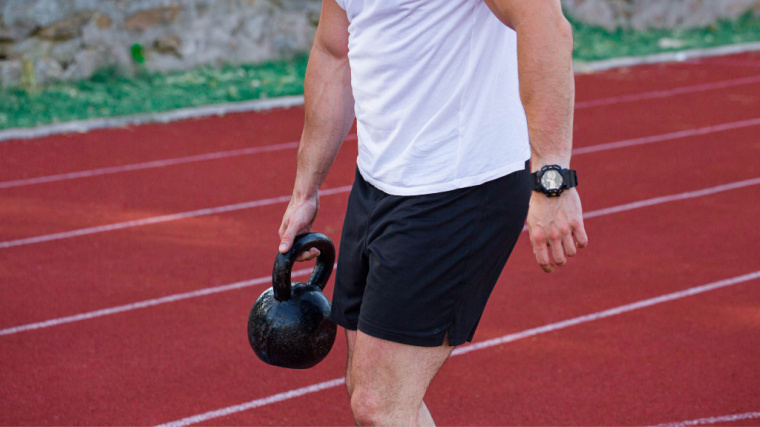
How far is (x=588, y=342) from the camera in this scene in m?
3.84

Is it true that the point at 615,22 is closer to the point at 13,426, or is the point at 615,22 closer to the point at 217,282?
the point at 217,282

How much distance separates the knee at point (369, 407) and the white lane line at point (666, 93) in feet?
25.7

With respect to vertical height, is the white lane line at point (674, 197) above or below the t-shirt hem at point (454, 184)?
below

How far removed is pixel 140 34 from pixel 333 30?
919 centimetres

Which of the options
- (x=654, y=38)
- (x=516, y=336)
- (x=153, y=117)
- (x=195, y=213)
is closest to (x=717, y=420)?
(x=516, y=336)

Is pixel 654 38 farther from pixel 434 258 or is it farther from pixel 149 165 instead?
pixel 434 258

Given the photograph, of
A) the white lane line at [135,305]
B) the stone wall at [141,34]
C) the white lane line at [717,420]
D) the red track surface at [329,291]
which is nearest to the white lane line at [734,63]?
the red track surface at [329,291]

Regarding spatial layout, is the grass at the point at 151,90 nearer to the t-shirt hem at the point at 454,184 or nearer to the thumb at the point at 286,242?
→ the thumb at the point at 286,242

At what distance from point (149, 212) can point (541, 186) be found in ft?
15.3

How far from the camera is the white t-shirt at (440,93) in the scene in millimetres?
1950

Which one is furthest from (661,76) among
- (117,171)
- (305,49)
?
(117,171)

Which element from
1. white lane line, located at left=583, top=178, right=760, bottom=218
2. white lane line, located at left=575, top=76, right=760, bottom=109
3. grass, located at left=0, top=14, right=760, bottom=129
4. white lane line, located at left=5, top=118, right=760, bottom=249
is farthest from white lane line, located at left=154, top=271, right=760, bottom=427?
grass, located at left=0, top=14, right=760, bottom=129

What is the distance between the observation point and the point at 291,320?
2.39 metres

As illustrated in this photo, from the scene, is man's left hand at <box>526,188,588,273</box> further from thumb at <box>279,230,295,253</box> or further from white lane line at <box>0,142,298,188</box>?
white lane line at <box>0,142,298,188</box>
